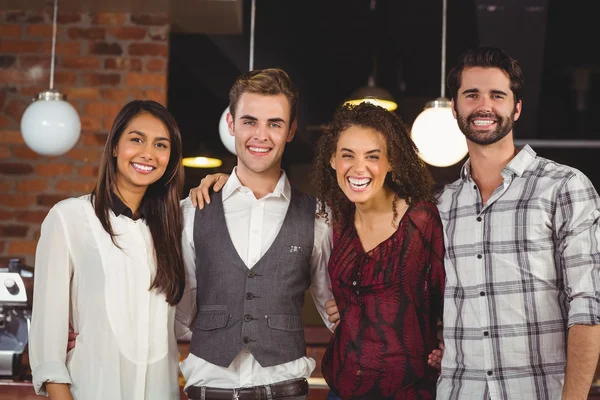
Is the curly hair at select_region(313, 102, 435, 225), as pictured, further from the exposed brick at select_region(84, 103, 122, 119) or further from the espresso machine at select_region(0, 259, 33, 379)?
the exposed brick at select_region(84, 103, 122, 119)

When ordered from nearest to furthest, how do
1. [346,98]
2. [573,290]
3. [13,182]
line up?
A: [573,290] → [13,182] → [346,98]

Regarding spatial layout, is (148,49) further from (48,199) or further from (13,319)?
(13,319)

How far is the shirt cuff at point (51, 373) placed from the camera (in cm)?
207

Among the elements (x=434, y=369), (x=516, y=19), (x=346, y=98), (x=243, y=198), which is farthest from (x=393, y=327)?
(x=516, y=19)

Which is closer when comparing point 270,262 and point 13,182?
point 270,262

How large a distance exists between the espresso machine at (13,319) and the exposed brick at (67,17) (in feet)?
6.03

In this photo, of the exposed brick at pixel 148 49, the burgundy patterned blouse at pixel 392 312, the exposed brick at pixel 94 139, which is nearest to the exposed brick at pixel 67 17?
the exposed brick at pixel 148 49

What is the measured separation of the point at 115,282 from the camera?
2.16 meters

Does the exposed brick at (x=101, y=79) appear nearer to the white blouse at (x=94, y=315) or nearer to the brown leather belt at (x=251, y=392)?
the white blouse at (x=94, y=315)

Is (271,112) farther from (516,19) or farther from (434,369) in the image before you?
(516,19)

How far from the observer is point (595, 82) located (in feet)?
17.5

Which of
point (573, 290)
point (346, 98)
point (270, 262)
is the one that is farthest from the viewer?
point (346, 98)

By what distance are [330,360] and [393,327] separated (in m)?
0.27

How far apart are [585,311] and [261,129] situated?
1.08 metres
